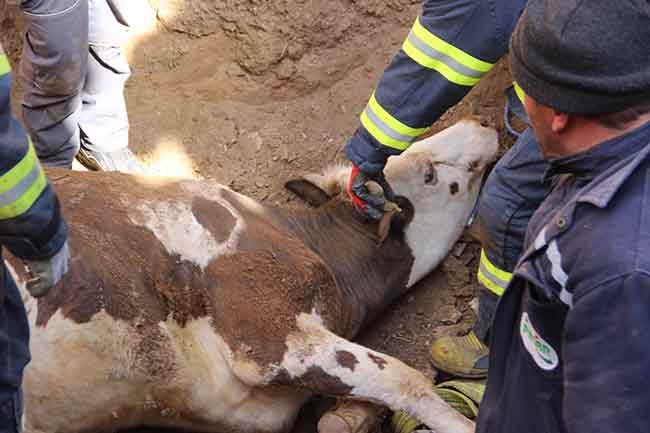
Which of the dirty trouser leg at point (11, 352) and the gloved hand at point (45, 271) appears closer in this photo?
the dirty trouser leg at point (11, 352)

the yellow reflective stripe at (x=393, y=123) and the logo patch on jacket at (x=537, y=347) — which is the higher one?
the logo patch on jacket at (x=537, y=347)

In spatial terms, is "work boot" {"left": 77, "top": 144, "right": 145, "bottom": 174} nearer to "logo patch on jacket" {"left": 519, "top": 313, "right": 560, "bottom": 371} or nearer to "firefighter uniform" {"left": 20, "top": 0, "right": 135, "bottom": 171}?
"firefighter uniform" {"left": 20, "top": 0, "right": 135, "bottom": 171}

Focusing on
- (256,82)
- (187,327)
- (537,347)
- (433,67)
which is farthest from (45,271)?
(256,82)

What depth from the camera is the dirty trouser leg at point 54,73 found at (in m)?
4.13

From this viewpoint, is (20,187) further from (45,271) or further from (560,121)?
(560,121)

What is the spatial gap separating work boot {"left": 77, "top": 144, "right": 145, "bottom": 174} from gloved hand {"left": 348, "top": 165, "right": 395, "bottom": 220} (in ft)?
5.01

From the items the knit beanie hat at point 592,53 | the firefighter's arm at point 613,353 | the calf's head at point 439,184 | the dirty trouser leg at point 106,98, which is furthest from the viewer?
the dirty trouser leg at point 106,98

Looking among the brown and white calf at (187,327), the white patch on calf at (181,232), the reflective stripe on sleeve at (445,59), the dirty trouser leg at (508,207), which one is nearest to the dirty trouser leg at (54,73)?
the brown and white calf at (187,327)

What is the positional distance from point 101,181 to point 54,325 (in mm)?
729

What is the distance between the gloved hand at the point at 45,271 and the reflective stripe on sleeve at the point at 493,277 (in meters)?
1.85

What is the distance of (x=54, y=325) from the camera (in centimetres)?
309

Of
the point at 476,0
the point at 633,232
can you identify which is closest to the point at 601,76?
the point at 633,232

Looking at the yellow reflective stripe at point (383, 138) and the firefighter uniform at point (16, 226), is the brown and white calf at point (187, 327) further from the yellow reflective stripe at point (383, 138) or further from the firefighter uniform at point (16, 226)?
the firefighter uniform at point (16, 226)

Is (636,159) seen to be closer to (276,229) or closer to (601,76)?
(601,76)
